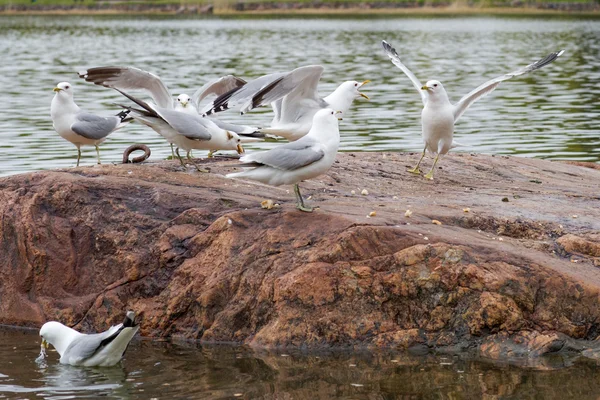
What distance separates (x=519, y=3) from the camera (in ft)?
252

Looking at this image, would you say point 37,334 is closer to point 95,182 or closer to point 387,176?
point 95,182

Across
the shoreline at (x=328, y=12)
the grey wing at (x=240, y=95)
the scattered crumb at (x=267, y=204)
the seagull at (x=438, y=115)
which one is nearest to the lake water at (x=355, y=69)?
the seagull at (x=438, y=115)

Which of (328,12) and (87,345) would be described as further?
(328,12)

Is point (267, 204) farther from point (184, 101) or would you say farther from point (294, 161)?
point (184, 101)

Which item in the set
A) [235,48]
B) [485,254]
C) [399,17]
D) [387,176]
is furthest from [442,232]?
[399,17]

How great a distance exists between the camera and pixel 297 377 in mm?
7008

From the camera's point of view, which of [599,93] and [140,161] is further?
[599,93]

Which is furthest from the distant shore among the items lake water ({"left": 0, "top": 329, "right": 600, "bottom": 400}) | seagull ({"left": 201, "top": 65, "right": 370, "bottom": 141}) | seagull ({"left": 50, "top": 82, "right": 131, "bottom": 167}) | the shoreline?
lake water ({"left": 0, "top": 329, "right": 600, "bottom": 400})

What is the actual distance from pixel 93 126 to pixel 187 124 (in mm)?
1832

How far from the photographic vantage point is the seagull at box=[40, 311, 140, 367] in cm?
716

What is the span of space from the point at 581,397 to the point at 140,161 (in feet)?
15.9

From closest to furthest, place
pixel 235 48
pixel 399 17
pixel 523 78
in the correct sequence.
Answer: pixel 523 78 → pixel 235 48 → pixel 399 17

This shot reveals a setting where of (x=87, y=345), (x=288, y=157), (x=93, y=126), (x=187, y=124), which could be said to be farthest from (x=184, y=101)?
(x=87, y=345)

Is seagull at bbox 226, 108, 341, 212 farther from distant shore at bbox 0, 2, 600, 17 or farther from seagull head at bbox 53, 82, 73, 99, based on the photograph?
distant shore at bbox 0, 2, 600, 17
